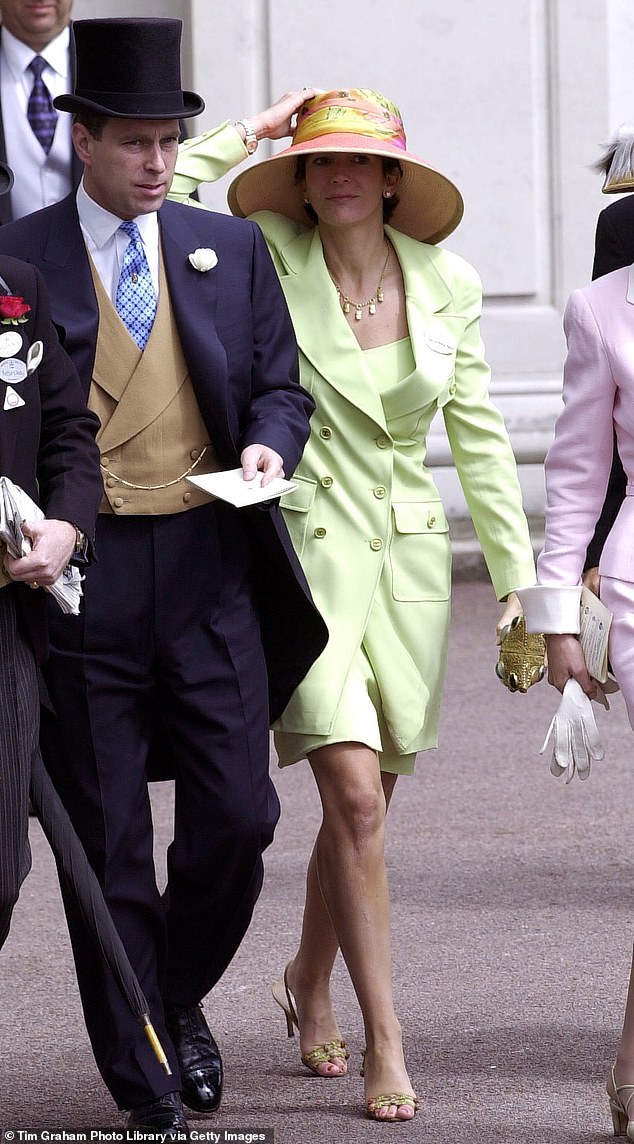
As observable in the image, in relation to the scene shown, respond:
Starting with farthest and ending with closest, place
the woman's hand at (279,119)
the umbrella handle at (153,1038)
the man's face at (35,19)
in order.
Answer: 1. the man's face at (35,19)
2. the woman's hand at (279,119)
3. the umbrella handle at (153,1038)

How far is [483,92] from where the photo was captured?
1008 cm

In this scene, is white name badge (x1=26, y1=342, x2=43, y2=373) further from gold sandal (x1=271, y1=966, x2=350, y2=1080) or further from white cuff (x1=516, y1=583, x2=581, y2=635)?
gold sandal (x1=271, y1=966, x2=350, y2=1080)

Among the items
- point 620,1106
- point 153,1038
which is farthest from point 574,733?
point 153,1038

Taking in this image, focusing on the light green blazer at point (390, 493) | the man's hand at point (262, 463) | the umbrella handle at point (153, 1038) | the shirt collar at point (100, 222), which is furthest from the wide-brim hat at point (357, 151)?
the umbrella handle at point (153, 1038)

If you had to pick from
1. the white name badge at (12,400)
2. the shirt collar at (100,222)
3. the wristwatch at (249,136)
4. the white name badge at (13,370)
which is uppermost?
the shirt collar at (100,222)

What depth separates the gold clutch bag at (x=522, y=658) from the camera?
13.0ft

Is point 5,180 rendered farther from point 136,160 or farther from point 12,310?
point 12,310

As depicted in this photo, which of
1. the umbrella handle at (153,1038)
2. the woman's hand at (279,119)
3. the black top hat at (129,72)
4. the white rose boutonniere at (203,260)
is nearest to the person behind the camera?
the umbrella handle at (153,1038)

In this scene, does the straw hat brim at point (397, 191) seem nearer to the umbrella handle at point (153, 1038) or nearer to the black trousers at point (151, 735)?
the black trousers at point (151, 735)

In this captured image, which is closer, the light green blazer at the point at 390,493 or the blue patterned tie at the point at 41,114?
the light green blazer at the point at 390,493

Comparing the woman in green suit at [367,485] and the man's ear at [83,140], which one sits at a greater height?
the man's ear at [83,140]

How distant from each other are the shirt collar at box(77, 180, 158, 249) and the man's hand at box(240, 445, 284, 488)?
43 centimetres

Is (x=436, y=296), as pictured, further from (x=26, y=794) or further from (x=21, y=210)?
(x=21, y=210)

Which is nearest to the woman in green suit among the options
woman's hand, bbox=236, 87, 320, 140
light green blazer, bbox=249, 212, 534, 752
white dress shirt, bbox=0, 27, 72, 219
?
light green blazer, bbox=249, 212, 534, 752
